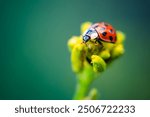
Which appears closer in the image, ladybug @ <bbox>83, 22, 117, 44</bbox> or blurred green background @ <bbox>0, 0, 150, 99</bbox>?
ladybug @ <bbox>83, 22, 117, 44</bbox>

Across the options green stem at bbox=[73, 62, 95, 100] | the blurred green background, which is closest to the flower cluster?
green stem at bbox=[73, 62, 95, 100]

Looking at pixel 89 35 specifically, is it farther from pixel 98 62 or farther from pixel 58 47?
pixel 58 47

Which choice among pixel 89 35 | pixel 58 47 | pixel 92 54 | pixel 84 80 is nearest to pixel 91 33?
pixel 89 35

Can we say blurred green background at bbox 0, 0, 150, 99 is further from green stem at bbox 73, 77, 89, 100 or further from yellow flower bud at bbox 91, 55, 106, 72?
yellow flower bud at bbox 91, 55, 106, 72

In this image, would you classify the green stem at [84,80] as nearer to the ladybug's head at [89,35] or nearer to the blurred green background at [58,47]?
the ladybug's head at [89,35]

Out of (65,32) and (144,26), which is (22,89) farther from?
(144,26)

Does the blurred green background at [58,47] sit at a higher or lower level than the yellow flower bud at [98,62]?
higher

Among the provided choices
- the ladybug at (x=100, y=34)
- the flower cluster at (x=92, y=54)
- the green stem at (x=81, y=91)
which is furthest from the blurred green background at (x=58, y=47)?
the ladybug at (x=100, y=34)

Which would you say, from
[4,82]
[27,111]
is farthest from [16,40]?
[27,111]
